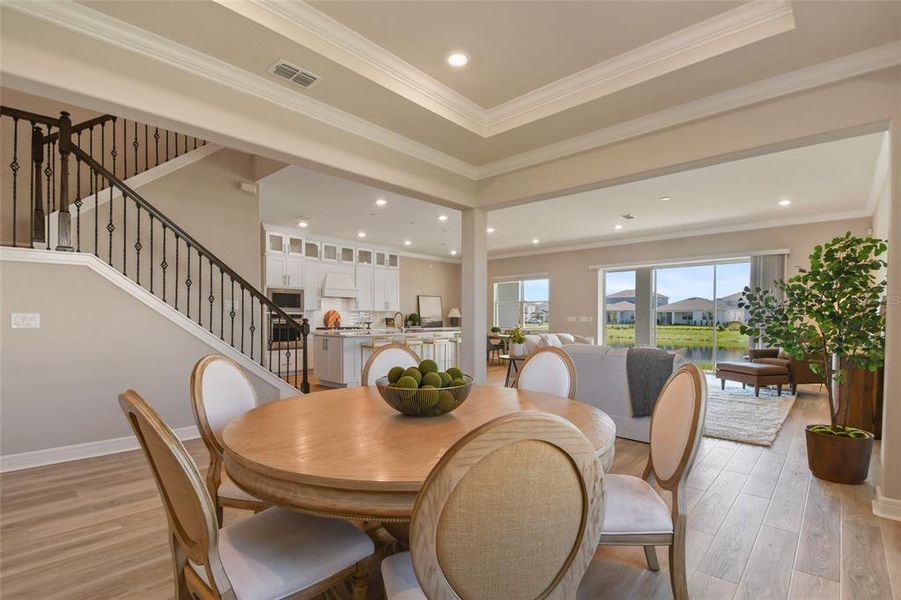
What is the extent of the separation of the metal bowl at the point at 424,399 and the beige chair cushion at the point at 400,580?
1.66 ft

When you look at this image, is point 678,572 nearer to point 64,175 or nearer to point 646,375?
point 646,375

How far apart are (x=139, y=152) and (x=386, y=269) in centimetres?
552

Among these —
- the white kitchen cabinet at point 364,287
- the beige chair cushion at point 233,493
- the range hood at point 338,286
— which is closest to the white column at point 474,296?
the beige chair cushion at point 233,493

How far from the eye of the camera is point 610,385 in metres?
3.97

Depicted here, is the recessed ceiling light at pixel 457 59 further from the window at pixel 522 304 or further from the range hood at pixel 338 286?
the window at pixel 522 304

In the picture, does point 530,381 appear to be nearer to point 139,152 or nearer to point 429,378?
point 429,378

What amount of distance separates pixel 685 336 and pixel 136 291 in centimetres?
870

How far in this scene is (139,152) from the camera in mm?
5156

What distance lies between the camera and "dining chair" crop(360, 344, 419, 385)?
8.75ft

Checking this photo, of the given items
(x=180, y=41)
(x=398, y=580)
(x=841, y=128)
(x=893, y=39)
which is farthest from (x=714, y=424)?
(x=180, y=41)

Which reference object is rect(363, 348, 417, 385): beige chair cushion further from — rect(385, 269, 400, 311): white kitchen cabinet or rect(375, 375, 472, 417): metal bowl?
rect(385, 269, 400, 311): white kitchen cabinet

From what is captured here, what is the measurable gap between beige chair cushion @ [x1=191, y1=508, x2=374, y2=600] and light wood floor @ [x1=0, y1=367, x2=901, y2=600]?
0.66m

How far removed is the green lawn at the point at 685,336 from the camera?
788 centimetres

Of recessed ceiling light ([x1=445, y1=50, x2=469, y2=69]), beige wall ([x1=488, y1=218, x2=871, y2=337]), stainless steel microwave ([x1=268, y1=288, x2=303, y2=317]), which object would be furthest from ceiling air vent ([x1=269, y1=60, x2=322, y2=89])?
beige wall ([x1=488, y1=218, x2=871, y2=337])
